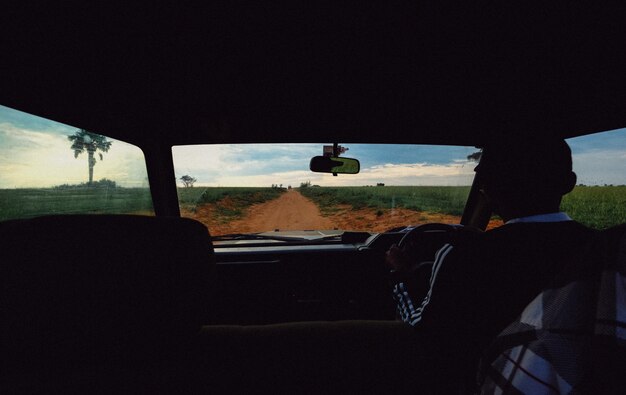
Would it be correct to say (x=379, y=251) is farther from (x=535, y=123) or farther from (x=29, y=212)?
(x=29, y=212)

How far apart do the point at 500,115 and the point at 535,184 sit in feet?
10.4

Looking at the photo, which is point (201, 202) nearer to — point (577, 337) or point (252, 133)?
point (252, 133)

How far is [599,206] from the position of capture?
5789mm

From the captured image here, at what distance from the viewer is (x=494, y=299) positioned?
1.59 meters

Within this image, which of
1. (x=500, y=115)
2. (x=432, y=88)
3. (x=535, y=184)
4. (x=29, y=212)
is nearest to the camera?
(x=535, y=184)

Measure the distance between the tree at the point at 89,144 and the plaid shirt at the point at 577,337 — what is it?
3.82 metres

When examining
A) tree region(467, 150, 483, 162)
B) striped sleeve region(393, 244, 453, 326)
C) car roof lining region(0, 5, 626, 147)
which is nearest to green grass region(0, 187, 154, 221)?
car roof lining region(0, 5, 626, 147)

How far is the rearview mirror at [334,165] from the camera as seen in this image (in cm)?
474

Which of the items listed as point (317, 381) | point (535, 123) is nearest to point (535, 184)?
point (317, 381)

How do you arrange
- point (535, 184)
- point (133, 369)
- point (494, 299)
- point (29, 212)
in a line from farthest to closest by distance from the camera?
1. point (29, 212)
2. point (535, 184)
3. point (494, 299)
4. point (133, 369)

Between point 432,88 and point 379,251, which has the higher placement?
point 432,88

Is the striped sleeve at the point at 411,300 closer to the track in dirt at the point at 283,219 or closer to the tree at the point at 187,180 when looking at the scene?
the tree at the point at 187,180

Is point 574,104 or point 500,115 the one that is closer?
point 574,104

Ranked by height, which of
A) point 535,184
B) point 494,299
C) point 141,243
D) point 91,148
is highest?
point 91,148
